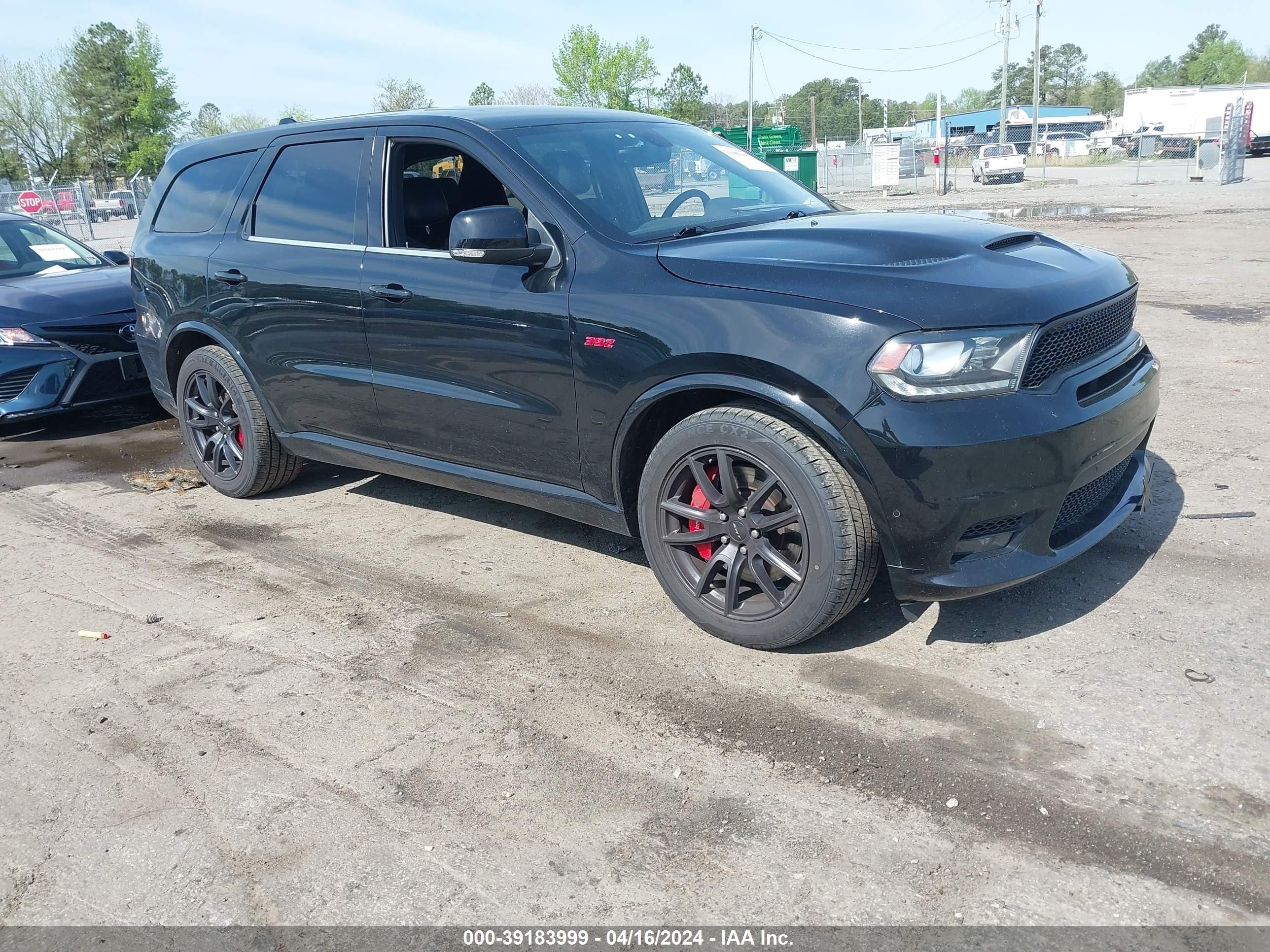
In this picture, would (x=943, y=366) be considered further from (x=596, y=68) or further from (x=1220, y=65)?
(x=1220, y=65)

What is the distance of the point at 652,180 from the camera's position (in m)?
4.27

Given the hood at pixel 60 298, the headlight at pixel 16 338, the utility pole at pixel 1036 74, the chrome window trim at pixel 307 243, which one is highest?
the utility pole at pixel 1036 74

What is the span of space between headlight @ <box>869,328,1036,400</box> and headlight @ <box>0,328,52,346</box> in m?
6.42

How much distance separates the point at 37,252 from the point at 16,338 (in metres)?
1.63

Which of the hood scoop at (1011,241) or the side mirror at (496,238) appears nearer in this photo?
the hood scoop at (1011,241)

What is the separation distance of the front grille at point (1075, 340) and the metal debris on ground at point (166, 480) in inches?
192

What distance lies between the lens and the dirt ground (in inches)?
96.0

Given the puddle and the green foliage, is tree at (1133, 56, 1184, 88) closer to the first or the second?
the green foliage

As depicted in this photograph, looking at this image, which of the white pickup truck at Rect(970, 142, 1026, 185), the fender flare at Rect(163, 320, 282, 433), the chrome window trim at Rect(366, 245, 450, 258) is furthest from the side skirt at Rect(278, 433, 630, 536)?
the white pickup truck at Rect(970, 142, 1026, 185)

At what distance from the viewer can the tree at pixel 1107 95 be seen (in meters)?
119

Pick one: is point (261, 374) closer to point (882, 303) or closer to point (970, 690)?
point (882, 303)

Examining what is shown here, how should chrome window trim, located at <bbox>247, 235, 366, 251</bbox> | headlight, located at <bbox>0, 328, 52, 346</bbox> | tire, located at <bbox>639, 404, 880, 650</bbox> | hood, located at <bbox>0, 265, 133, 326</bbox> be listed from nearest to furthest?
tire, located at <bbox>639, 404, 880, 650</bbox>, chrome window trim, located at <bbox>247, 235, 366, 251</bbox>, headlight, located at <bbox>0, 328, 52, 346</bbox>, hood, located at <bbox>0, 265, 133, 326</bbox>

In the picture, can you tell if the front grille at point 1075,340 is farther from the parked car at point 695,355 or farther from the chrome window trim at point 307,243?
the chrome window trim at point 307,243

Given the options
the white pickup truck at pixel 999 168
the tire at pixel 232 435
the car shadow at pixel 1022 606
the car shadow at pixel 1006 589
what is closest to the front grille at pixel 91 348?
the tire at pixel 232 435
